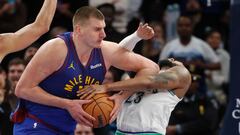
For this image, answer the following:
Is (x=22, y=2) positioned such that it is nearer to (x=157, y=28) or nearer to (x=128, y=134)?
(x=157, y=28)

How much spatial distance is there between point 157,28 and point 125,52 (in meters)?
5.14

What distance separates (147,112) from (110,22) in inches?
185

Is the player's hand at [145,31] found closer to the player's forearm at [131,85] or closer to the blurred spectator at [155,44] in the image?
the player's forearm at [131,85]

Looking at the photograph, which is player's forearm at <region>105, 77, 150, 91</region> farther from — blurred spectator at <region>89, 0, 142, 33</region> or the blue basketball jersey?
blurred spectator at <region>89, 0, 142, 33</region>

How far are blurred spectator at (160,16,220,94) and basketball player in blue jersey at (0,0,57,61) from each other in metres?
5.09

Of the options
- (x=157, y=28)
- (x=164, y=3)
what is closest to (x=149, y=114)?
(x=157, y=28)

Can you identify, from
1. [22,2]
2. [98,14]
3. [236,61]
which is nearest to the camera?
[98,14]

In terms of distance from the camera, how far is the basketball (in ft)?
22.9

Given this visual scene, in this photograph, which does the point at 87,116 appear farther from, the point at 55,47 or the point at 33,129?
the point at 55,47

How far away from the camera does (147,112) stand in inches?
291

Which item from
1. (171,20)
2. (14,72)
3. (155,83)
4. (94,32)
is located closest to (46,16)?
(94,32)

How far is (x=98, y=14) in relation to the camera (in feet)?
23.3

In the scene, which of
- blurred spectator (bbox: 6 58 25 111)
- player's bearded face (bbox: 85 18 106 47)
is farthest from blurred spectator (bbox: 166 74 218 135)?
player's bearded face (bbox: 85 18 106 47)

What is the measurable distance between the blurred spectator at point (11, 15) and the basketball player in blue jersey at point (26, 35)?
5.03m
